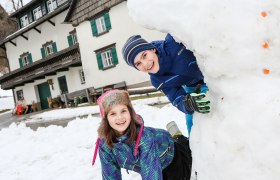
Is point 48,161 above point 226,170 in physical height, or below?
below

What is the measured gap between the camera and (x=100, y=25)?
57.7 feet

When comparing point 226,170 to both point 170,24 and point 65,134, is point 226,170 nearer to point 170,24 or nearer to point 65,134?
point 170,24

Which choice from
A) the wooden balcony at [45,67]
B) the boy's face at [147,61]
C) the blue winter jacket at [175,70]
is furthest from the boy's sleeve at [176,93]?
the wooden balcony at [45,67]

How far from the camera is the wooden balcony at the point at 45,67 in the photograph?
758 inches

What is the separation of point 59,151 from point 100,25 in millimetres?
12941

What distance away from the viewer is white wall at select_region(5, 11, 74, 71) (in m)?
21.0

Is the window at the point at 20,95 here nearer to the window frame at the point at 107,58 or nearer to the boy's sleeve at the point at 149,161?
the window frame at the point at 107,58

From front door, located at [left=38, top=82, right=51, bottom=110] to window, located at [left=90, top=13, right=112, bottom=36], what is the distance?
789 cm

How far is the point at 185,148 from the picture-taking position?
112 inches

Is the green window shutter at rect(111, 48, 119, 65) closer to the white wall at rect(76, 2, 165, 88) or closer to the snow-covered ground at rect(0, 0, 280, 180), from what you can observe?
the white wall at rect(76, 2, 165, 88)

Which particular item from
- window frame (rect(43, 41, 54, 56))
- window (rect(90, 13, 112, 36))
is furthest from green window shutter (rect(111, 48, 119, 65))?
window frame (rect(43, 41, 54, 56))

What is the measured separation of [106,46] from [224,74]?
16.1 m

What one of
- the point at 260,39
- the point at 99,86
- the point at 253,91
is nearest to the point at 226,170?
the point at 253,91

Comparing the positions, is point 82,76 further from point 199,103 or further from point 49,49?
point 199,103
